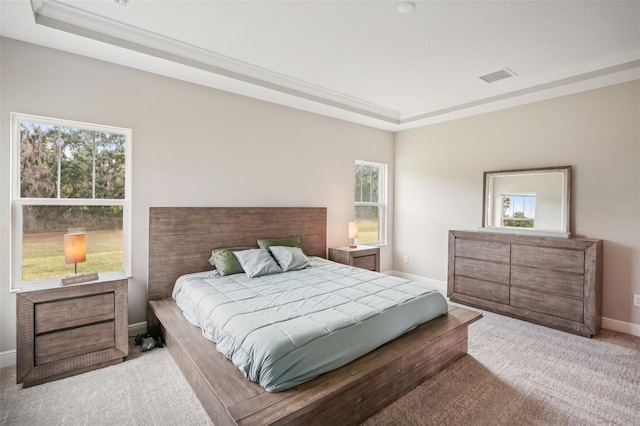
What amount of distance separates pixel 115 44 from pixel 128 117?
654mm

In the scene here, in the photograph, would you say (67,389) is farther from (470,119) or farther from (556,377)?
(470,119)

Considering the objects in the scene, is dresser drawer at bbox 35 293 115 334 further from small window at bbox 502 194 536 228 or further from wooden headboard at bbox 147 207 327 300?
small window at bbox 502 194 536 228

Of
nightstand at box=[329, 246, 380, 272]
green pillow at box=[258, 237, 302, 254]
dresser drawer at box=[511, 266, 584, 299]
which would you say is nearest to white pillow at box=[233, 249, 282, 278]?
green pillow at box=[258, 237, 302, 254]

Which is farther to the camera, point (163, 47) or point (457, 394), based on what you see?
point (163, 47)

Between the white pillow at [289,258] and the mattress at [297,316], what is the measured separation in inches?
9.2

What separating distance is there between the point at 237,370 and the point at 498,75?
154 inches

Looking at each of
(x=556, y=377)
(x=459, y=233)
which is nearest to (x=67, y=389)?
(x=556, y=377)

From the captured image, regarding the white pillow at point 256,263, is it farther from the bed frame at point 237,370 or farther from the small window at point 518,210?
the small window at point 518,210

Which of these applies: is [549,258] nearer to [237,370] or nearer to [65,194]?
[237,370]

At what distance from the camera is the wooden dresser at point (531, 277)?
3.22 meters

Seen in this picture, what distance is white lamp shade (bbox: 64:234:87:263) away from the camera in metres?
2.49

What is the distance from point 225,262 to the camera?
3229mm

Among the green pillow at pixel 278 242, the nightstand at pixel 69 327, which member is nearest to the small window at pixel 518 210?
the green pillow at pixel 278 242

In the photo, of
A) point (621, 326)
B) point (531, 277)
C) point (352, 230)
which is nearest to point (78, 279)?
point (352, 230)
